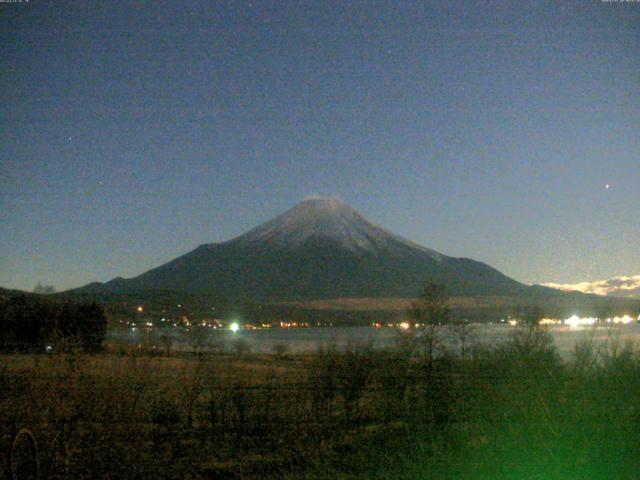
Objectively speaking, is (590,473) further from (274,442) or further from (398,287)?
(398,287)

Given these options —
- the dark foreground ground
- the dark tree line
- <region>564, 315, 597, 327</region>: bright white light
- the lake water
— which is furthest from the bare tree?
the dark tree line

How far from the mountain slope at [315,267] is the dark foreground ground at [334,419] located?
7330cm

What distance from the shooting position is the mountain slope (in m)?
110

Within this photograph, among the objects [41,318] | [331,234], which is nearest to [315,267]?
[331,234]

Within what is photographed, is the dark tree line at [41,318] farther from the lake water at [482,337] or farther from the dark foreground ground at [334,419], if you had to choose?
the dark foreground ground at [334,419]

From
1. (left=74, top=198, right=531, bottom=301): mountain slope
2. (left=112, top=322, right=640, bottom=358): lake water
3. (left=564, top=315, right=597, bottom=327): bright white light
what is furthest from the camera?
(left=74, top=198, right=531, bottom=301): mountain slope

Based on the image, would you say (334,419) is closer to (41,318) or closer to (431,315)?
(431,315)

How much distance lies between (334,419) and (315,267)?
119779 mm

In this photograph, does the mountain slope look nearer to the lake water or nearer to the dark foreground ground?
the lake water

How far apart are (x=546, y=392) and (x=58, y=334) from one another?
25.6 feet

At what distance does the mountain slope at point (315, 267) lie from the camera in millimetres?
109625

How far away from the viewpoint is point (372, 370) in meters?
17.1

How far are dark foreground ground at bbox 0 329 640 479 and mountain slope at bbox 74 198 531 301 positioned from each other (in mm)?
73303

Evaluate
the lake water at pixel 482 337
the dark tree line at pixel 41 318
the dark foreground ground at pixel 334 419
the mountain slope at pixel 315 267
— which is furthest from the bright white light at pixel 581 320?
the mountain slope at pixel 315 267
